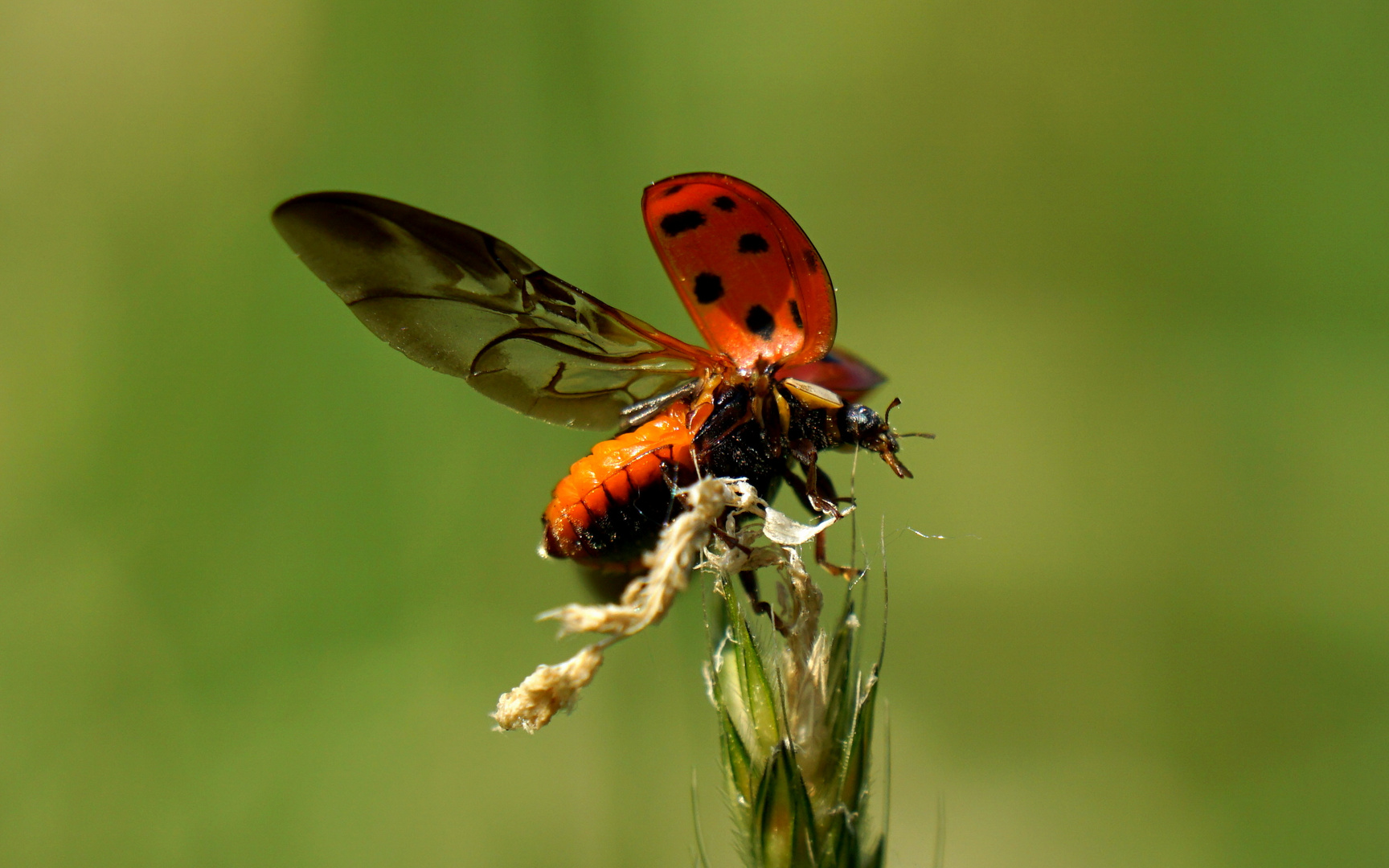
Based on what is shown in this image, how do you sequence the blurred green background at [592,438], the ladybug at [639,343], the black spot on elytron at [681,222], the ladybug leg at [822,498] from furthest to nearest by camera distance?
1. the blurred green background at [592,438]
2. the ladybug leg at [822,498]
3. the black spot on elytron at [681,222]
4. the ladybug at [639,343]

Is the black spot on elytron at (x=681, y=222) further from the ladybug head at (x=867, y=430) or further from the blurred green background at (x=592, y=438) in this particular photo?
the blurred green background at (x=592, y=438)

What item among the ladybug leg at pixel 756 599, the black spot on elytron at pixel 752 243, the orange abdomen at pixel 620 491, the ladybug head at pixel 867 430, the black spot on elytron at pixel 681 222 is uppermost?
the black spot on elytron at pixel 681 222

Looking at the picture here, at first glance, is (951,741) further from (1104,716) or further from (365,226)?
(365,226)

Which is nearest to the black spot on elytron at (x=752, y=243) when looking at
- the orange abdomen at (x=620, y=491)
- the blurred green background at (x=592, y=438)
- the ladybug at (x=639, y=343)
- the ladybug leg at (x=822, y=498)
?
the ladybug at (x=639, y=343)

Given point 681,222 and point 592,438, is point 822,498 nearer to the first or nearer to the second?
point 681,222

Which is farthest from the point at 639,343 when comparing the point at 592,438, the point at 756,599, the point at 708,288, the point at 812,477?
the point at 592,438

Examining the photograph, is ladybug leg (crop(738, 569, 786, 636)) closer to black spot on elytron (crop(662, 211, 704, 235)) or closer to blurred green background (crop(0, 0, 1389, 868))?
black spot on elytron (crop(662, 211, 704, 235))

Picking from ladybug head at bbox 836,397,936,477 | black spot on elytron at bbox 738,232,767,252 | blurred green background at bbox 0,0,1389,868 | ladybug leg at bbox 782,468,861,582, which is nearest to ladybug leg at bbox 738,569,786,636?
ladybug leg at bbox 782,468,861,582
